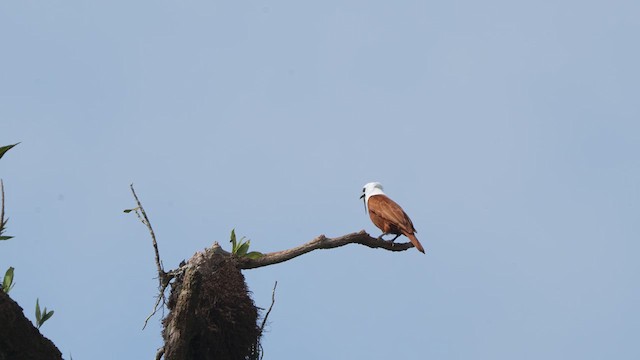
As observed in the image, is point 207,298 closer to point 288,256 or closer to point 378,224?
point 288,256

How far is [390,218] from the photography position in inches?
333

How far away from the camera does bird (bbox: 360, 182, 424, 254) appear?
27.0ft

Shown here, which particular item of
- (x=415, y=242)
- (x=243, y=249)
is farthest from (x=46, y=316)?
(x=415, y=242)

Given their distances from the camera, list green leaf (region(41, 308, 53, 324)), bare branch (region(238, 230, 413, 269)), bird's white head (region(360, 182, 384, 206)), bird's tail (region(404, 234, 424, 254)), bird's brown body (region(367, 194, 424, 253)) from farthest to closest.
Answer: bird's white head (region(360, 182, 384, 206)) < bird's brown body (region(367, 194, 424, 253)) < bird's tail (region(404, 234, 424, 254)) < bare branch (region(238, 230, 413, 269)) < green leaf (region(41, 308, 53, 324))

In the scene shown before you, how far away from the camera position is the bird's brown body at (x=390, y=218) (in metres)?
8.22

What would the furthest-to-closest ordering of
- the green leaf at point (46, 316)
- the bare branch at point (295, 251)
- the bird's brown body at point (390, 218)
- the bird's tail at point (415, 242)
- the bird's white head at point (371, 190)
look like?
the bird's white head at point (371, 190) < the bird's brown body at point (390, 218) < the bird's tail at point (415, 242) < the bare branch at point (295, 251) < the green leaf at point (46, 316)

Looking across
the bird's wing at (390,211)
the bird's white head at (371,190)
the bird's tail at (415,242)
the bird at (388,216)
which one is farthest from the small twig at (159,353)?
the bird's white head at (371,190)

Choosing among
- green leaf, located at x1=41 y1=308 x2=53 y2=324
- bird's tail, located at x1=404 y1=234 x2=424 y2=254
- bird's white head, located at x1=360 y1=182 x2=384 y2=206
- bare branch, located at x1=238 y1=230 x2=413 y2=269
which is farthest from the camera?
bird's white head, located at x1=360 y1=182 x2=384 y2=206

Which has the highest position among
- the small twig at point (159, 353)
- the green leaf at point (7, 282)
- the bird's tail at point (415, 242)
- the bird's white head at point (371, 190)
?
the bird's white head at point (371, 190)

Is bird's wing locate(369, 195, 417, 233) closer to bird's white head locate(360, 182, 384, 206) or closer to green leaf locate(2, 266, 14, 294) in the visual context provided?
bird's white head locate(360, 182, 384, 206)

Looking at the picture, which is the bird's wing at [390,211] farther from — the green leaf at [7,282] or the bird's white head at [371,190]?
the green leaf at [7,282]

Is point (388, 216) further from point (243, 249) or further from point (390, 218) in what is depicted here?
point (243, 249)

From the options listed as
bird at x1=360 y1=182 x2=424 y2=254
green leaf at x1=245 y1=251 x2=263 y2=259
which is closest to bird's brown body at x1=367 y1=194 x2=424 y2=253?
bird at x1=360 y1=182 x2=424 y2=254

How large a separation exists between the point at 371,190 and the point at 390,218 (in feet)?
3.50
